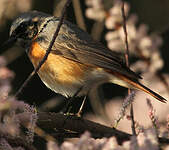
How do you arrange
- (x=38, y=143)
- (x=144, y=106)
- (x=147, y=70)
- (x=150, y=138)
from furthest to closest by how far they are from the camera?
(x=144, y=106), (x=38, y=143), (x=147, y=70), (x=150, y=138)

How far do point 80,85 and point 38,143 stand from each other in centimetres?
142

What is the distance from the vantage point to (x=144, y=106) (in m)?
5.72

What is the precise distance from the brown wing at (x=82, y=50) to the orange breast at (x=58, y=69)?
7 cm

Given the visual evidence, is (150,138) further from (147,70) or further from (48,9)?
(48,9)

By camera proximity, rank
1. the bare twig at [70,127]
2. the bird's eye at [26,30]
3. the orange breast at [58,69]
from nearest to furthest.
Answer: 1. the bare twig at [70,127]
2. the orange breast at [58,69]
3. the bird's eye at [26,30]

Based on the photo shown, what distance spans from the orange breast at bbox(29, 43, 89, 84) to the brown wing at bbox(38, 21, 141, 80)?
0.07 meters

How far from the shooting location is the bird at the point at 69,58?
13.0ft

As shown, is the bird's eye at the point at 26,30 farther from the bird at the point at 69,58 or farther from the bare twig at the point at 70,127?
the bare twig at the point at 70,127

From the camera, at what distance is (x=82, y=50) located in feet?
13.8

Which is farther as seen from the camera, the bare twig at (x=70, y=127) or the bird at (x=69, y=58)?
the bird at (x=69, y=58)

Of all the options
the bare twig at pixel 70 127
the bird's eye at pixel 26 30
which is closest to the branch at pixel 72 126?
the bare twig at pixel 70 127

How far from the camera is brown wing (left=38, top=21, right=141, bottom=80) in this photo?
3.98 metres

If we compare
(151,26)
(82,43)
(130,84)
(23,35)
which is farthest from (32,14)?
(151,26)

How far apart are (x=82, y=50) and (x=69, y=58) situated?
184 millimetres
